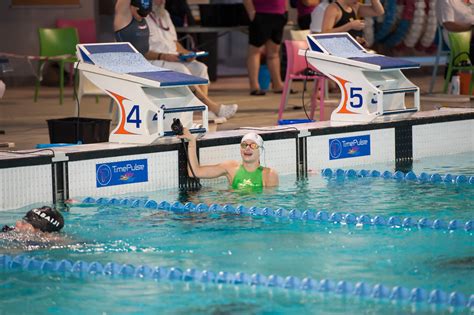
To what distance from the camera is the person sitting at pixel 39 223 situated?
5848mm

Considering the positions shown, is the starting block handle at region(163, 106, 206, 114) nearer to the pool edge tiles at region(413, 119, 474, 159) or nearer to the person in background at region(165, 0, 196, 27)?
the pool edge tiles at region(413, 119, 474, 159)

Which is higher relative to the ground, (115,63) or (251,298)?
(115,63)

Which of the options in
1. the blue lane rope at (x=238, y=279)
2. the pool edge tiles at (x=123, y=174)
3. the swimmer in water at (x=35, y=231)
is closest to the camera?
the blue lane rope at (x=238, y=279)

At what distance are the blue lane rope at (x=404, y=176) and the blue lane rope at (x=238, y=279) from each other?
3121mm

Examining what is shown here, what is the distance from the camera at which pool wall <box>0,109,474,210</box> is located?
693cm

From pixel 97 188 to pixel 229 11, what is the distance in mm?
7152

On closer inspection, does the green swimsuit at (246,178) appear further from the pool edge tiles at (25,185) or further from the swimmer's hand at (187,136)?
the pool edge tiles at (25,185)

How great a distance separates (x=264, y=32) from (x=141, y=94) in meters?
5.63

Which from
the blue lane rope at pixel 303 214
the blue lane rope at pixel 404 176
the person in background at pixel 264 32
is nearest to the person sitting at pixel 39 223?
the blue lane rope at pixel 303 214

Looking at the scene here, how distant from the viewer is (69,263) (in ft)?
17.2

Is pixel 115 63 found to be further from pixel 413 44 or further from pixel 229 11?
pixel 413 44

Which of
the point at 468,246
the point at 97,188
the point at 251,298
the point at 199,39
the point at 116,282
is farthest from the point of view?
the point at 199,39

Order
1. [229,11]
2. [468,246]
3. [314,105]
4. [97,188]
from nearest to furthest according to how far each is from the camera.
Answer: [468,246] → [97,188] → [314,105] → [229,11]

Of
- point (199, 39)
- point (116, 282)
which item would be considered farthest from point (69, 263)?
point (199, 39)
